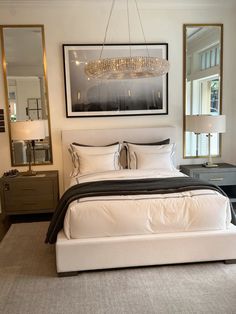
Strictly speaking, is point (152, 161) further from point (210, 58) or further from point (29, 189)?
point (210, 58)

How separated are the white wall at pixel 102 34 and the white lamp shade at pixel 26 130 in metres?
0.41

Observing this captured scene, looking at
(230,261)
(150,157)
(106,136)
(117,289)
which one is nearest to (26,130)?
(106,136)

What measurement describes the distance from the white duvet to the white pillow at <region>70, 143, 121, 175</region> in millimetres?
1242

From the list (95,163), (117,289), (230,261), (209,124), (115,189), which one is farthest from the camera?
(209,124)

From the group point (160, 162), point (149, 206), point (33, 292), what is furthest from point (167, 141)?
point (33, 292)

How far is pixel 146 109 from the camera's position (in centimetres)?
466

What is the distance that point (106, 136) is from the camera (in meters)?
4.51

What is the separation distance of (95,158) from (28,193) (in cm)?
103

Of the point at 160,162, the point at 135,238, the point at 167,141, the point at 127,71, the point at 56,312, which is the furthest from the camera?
the point at 167,141

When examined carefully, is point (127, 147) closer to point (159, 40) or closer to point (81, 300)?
point (159, 40)

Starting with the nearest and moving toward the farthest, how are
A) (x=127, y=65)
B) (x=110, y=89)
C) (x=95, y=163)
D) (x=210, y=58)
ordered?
(x=127, y=65), (x=95, y=163), (x=110, y=89), (x=210, y=58)

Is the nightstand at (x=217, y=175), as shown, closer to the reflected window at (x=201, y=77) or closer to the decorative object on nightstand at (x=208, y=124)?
the decorative object on nightstand at (x=208, y=124)

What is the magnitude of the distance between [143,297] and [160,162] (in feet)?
6.73

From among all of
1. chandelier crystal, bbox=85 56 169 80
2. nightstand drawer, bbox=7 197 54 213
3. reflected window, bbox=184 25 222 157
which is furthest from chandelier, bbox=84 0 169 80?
nightstand drawer, bbox=7 197 54 213
